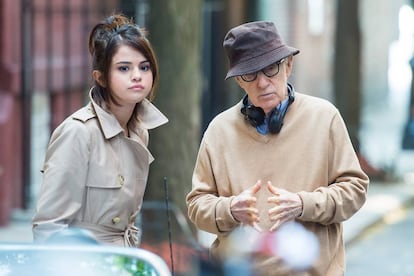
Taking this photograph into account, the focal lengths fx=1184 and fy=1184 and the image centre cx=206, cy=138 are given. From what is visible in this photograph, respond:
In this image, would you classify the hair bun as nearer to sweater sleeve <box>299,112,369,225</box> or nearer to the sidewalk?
sweater sleeve <box>299,112,369,225</box>

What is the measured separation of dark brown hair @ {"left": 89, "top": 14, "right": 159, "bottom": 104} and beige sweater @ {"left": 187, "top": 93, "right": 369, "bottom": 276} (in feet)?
1.64

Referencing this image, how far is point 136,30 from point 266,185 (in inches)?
32.8

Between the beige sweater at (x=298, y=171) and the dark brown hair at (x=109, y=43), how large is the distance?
1.64 ft

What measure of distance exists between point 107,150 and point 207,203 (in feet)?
1.50

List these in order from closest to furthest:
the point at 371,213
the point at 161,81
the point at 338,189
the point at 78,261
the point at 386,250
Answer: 1. the point at 78,261
2. the point at 338,189
3. the point at 161,81
4. the point at 386,250
5. the point at 371,213

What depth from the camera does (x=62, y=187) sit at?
4.38 meters

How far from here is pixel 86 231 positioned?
14.3ft

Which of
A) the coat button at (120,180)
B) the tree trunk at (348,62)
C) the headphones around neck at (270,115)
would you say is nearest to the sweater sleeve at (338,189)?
the headphones around neck at (270,115)

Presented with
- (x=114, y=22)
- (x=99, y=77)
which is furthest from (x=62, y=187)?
(x=114, y=22)

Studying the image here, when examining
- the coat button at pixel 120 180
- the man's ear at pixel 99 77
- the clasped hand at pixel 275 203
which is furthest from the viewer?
the man's ear at pixel 99 77

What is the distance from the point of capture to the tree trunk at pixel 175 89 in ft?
33.5

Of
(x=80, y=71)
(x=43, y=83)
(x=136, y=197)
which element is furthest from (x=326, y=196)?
(x=80, y=71)

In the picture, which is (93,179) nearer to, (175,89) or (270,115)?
(270,115)

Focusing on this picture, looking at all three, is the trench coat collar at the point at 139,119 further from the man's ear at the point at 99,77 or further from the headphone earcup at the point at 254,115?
the headphone earcup at the point at 254,115
